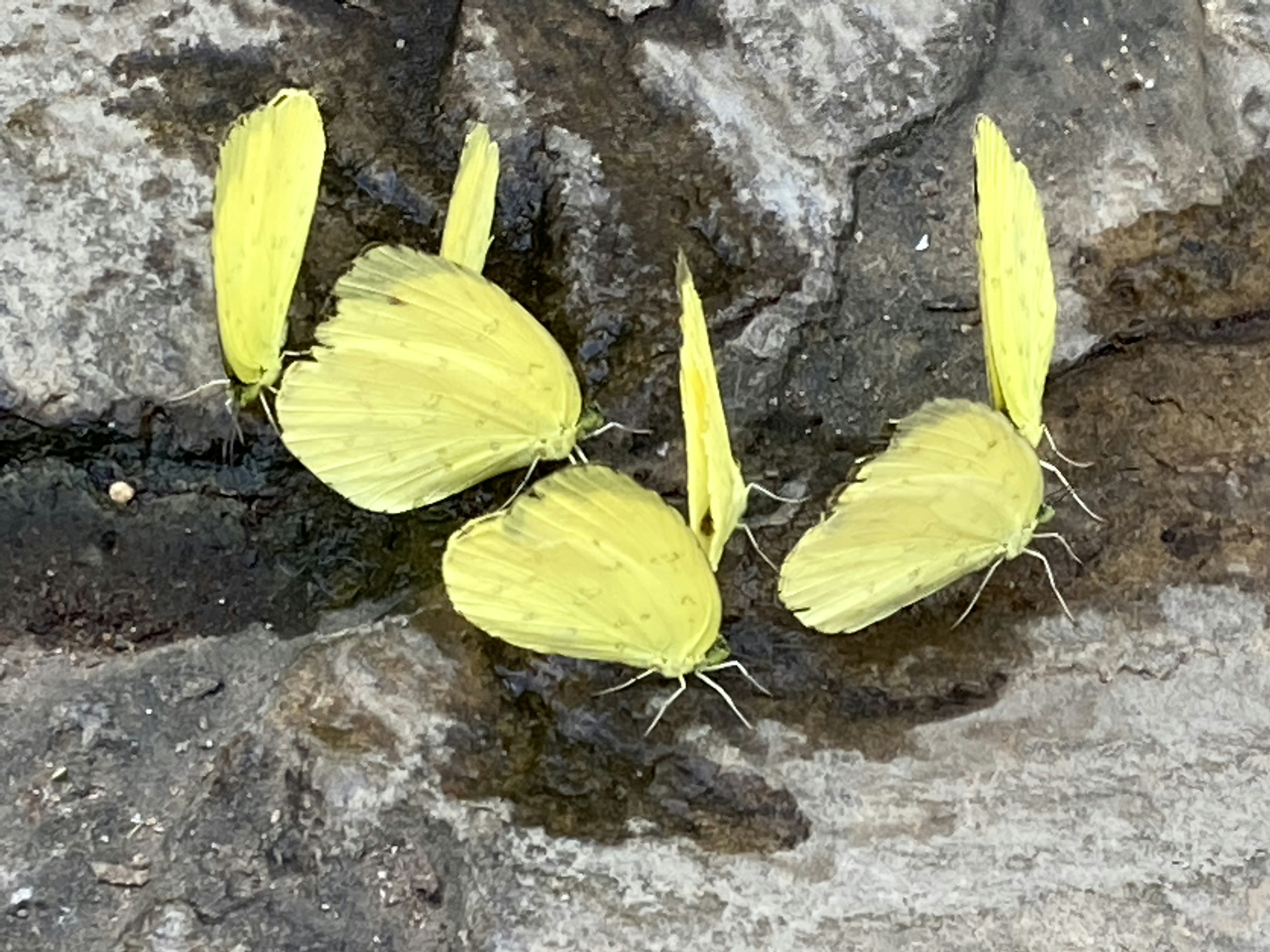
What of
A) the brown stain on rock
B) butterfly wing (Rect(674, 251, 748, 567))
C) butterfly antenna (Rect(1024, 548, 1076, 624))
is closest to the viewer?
butterfly wing (Rect(674, 251, 748, 567))

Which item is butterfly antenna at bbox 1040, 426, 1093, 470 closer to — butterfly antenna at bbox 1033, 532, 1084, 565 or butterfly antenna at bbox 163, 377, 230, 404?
butterfly antenna at bbox 1033, 532, 1084, 565

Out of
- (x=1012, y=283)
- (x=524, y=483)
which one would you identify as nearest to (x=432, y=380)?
(x=524, y=483)

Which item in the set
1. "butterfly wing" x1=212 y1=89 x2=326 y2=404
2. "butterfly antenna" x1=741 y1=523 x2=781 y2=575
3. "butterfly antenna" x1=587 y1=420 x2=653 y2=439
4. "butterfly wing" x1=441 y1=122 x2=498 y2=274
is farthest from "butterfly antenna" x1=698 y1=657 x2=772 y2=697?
"butterfly wing" x1=212 y1=89 x2=326 y2=404

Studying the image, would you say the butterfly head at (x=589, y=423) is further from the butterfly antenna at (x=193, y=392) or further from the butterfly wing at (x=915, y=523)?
the butterfly antenna at (x=193, y=392)

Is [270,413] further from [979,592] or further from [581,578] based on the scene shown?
[979,592]

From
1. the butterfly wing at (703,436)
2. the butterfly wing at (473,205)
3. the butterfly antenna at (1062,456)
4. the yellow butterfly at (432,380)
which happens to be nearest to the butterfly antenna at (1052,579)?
the butterfly antenna at (1062,456)
